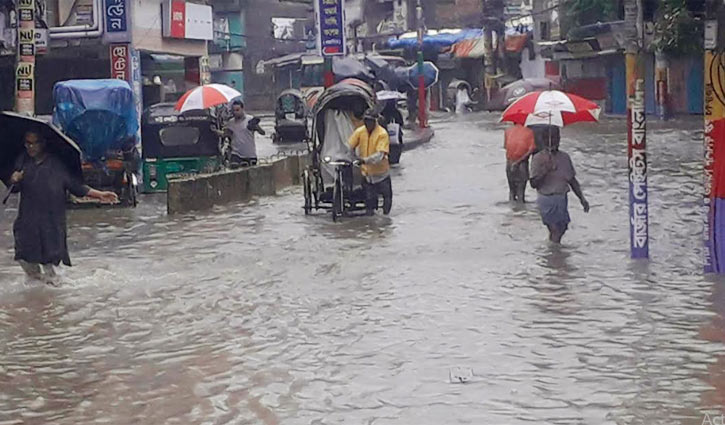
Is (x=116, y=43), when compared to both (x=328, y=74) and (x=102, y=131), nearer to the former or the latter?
(x=328, y=74)

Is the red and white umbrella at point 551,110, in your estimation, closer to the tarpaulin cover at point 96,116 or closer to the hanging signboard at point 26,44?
the hanging signboard at point 26,44

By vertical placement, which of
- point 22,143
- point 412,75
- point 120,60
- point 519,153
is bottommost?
point 519,153

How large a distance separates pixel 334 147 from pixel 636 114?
6728 millimetres

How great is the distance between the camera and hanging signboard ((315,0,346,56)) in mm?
30922

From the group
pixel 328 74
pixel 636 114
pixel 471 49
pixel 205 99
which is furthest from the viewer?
pixel 471 49

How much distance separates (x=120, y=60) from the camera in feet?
102

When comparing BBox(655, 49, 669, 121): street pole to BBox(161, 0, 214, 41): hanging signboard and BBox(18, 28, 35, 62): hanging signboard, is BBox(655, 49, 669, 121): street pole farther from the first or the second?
BBox(18, 28, 35, 62): hanging signboard

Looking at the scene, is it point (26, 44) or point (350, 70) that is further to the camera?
point (350, 70)

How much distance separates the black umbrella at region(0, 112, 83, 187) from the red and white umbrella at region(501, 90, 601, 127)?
205 inches

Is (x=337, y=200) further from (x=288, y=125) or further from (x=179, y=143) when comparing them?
(x=288, y=125)

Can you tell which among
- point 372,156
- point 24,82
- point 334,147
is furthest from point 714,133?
point 24,82

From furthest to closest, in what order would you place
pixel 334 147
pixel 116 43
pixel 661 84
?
pixel 661 84 < pixel 116 43 < pixel 334 147

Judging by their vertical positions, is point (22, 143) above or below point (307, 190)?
above

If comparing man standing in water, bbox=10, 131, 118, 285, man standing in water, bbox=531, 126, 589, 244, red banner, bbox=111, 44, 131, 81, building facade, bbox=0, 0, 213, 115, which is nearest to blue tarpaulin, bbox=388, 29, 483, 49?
building facade, bbox=0, 0, 213, 115
